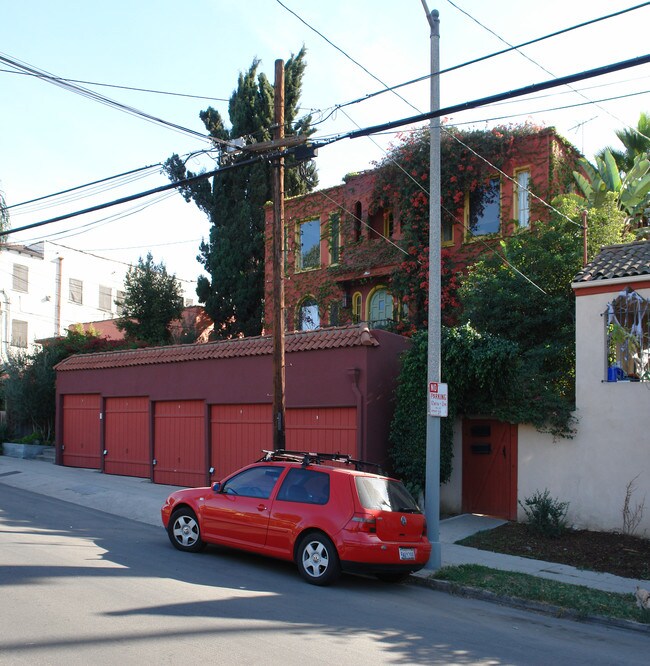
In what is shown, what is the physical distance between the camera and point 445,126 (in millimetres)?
20875

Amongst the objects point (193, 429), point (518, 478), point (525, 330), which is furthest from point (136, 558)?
point (525, 330)

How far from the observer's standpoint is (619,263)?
13.5 m

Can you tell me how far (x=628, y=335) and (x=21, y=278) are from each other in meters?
34.7

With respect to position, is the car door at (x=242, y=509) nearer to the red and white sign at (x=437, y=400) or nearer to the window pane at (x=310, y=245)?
the red and white sign at (x=437, y=400)

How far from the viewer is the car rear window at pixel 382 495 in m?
9.19

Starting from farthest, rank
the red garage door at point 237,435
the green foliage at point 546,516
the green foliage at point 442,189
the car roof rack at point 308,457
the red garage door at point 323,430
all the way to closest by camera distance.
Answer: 1. the green foliage at point 442,189
2. the red garage door at point 237,435
3. the red garage door at point 323,430
4. the green foliage at point 546,516
5. the car roof rack at point 308,457

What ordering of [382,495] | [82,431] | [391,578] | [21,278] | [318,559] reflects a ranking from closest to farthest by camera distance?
[318,559], [382,495], [391,578], [82,431], [21,278]

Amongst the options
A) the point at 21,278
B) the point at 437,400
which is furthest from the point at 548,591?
the point at 21,278

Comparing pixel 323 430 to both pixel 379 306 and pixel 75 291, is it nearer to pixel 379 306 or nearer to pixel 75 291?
pixel 379 306

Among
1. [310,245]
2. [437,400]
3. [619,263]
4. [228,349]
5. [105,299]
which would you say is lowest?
[437,400]

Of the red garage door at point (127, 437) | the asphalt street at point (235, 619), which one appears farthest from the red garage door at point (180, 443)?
the asphalt street at point (235, 619)

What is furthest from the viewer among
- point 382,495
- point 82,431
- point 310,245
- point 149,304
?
point 149,304

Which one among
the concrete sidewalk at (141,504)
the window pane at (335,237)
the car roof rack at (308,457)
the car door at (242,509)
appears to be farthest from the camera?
the window pane at (335,237)

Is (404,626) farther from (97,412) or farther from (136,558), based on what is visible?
(97,412)
